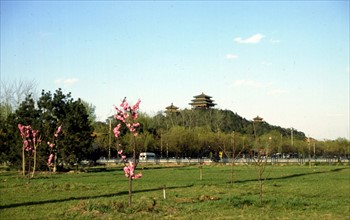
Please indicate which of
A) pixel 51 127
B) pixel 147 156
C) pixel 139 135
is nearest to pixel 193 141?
pixel 147 156

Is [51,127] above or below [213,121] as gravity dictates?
below

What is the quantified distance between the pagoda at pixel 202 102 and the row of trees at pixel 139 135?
5.55m

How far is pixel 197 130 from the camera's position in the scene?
93500mm

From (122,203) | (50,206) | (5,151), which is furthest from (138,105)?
(5,151)

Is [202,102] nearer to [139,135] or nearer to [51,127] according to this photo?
[139,135]

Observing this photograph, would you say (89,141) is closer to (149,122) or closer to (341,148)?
(149,122)

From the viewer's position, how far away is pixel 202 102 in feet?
443

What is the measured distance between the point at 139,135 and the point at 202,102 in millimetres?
59411

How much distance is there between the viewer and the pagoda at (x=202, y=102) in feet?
442

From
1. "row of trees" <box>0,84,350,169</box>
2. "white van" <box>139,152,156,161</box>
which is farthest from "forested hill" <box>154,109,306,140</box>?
"white van" <box>139,152,156,161</box>

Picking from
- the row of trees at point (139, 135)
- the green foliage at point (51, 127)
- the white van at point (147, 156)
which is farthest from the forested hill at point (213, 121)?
the green foliage at point (51, 127)

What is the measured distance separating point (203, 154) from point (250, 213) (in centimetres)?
7983

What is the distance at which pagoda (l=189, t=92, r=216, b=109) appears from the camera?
442ft

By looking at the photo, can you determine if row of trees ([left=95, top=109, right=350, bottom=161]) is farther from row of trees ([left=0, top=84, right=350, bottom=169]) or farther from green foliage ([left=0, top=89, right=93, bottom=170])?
green foliage ([left=0, top=89, right=93, bottom=170])
